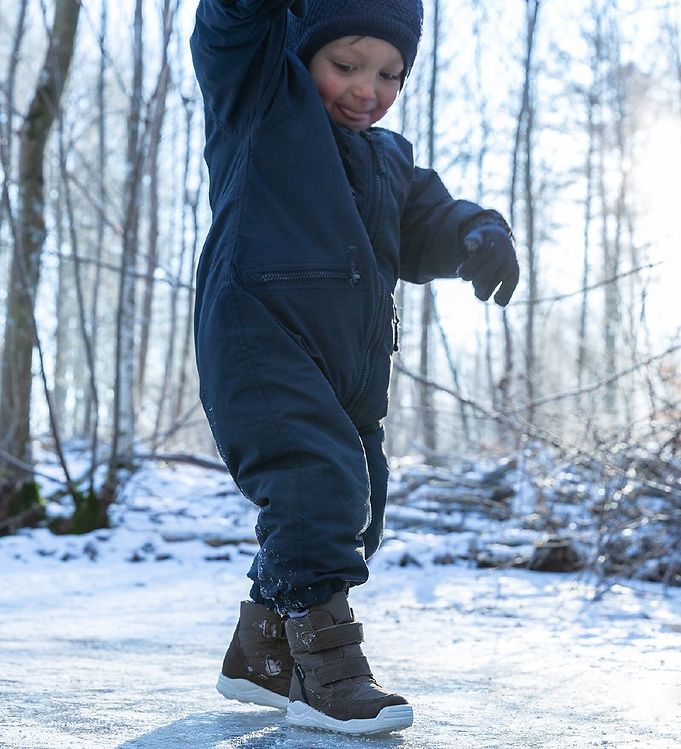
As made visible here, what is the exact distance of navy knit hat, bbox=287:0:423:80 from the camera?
6.26 feet

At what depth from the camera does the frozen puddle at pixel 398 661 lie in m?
1.56

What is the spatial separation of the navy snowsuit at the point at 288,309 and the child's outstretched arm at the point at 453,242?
22cm

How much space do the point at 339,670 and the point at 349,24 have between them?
1243 millimetres

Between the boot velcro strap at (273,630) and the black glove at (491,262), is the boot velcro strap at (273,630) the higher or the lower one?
the lower one

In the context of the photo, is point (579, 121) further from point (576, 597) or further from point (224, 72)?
point (224, 72)

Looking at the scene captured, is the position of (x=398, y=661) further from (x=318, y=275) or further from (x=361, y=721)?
(x=318, y=275)

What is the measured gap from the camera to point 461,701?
6.26 feet

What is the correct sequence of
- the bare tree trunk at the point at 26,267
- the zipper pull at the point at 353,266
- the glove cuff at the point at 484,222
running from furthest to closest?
the bare tree trunk at the point at 26,267, the glove cuff at the point at 484,222, the zipper pull at the point at 353,266

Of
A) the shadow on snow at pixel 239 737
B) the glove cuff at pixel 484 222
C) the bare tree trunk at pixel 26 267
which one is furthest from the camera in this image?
the bare tree trunk at pixel 26 267

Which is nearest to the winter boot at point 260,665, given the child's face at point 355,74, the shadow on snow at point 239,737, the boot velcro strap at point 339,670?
the shadow on snow at point 239,737

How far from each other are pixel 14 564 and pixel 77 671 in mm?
3136

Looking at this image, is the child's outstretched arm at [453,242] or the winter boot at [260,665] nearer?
the winter boot at [260,665]

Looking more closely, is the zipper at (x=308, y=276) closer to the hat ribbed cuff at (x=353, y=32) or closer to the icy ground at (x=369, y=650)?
the hat ribbed cuff at (x=353, y=32)

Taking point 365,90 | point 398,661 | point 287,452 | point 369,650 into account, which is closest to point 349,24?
point 365,90
